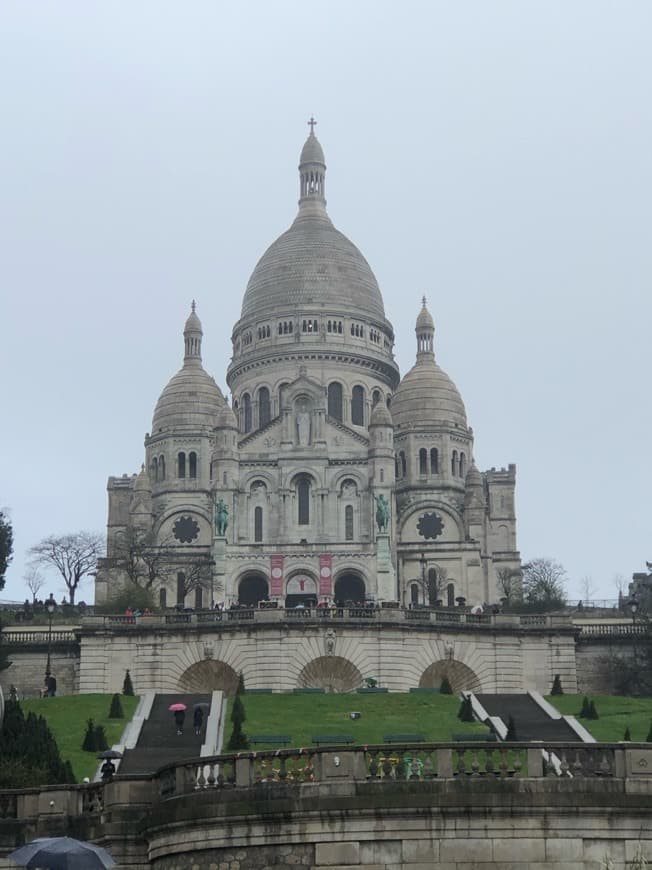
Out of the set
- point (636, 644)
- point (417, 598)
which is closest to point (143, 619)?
point (636, 644)

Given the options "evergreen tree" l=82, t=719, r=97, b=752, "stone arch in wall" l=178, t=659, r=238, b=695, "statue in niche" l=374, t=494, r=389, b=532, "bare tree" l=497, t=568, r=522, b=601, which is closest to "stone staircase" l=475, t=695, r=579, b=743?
"stone arch in wall" l=178, t=659, r=238, b=695

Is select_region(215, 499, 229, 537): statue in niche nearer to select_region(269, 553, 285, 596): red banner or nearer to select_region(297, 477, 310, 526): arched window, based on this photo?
select_region(269, 553, 285, 596): red banner

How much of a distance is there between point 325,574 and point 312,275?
33.3m

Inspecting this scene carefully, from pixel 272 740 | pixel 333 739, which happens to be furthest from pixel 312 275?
pixel 333 739

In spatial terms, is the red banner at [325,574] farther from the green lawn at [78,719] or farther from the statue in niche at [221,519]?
the green lawn at [78,719]

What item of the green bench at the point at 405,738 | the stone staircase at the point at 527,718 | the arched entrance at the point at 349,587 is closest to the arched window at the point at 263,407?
the arched entrance at the point at 349,587

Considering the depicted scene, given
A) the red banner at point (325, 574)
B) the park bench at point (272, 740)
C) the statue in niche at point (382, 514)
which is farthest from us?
the statue in niche at point (382, 514)

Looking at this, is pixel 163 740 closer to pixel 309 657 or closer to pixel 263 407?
pixel 309 657

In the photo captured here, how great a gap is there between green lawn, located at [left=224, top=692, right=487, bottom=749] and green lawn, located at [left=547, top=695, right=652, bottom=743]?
3742 millimetres

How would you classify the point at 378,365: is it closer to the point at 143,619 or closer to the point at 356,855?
the point at 143,619

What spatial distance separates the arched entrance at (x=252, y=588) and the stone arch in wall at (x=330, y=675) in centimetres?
4705

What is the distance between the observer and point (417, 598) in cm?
12331

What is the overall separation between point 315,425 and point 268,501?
22.3 ft

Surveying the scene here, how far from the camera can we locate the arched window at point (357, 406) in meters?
137
